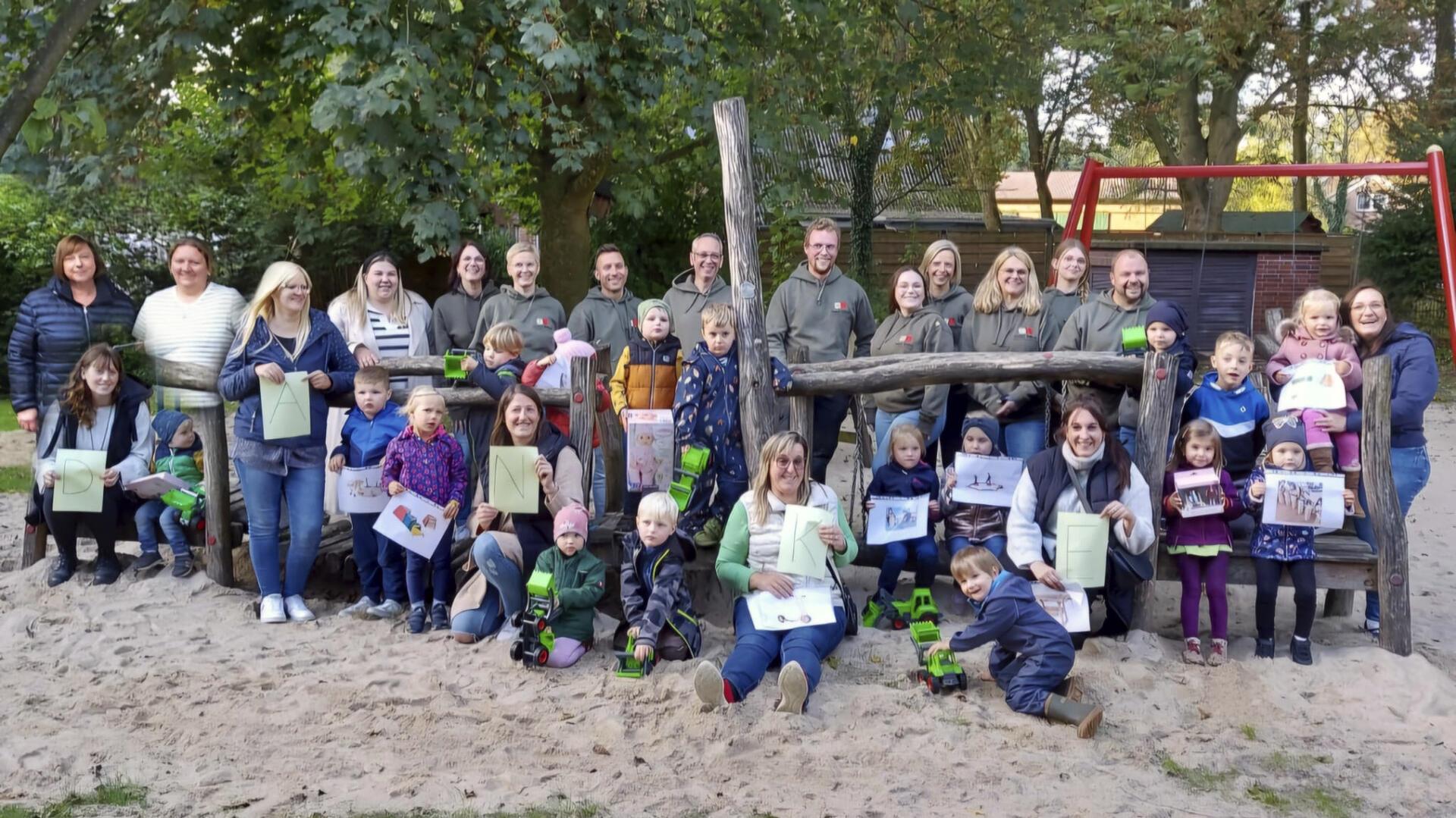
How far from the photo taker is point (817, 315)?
6.16 m

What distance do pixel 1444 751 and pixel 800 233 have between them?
28.9ft

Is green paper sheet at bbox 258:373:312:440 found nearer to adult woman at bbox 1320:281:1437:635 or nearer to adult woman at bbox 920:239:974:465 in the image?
adult woman at bbox 920:239:974:465

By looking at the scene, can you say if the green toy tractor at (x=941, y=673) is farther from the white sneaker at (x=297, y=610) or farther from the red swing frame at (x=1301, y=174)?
the red swing frame at (x=1301, y=174)

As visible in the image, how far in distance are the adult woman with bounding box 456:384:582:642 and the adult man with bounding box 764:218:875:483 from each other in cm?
131

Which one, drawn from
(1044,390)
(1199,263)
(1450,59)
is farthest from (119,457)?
(1450,59)

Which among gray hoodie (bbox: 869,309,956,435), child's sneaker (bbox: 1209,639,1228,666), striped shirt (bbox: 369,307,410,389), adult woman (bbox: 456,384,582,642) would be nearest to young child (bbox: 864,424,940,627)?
gray hoodie (bbox: 869,309,956,435)

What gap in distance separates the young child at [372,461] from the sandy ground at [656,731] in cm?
22

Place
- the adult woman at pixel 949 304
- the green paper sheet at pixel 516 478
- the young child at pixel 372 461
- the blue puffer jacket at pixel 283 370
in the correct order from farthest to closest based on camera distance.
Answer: the adult woman at pixel 949 304 → the young child at pixel 372 461 → the blue puffer jacket at pixel 283 370 → the green paper sheet at pixel 516 478

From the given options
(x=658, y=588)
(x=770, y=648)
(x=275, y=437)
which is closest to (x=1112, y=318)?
(x=770, y=648)

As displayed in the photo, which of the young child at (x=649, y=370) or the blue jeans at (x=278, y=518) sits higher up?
the young child at (x=649, y=370)

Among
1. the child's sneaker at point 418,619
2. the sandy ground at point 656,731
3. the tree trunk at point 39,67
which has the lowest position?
the sandy ground at point 656,731

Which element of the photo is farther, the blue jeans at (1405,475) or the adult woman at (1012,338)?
the adult woman at (1012,338)

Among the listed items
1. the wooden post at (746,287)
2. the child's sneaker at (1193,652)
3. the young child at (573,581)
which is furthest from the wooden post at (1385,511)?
the young child at (573,581)

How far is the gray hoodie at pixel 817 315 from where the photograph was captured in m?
6.16
